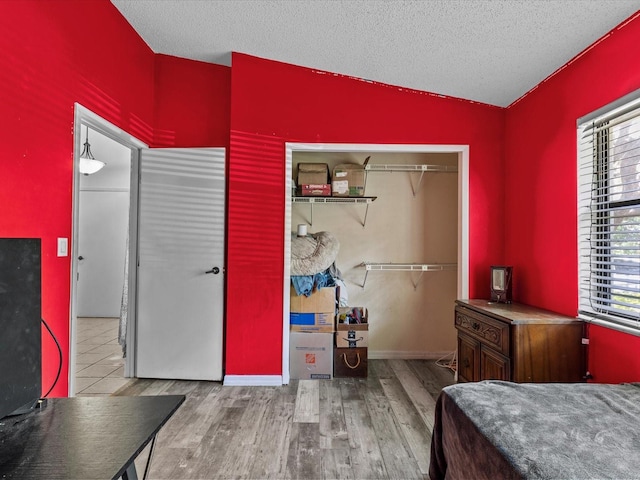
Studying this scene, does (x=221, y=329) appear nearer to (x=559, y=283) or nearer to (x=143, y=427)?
(x=143, y=427)

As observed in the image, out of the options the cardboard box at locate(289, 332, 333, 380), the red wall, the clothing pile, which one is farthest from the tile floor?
the clothing pile

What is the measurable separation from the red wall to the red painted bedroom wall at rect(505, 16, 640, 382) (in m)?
3.15

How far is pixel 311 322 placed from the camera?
335 cm

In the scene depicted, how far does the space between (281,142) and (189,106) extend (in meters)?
1.01

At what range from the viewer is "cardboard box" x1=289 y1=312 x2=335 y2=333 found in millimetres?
3340

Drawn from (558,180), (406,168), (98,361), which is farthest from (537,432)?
(98,361)

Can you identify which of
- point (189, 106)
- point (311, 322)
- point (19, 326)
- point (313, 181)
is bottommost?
point (311, 322)

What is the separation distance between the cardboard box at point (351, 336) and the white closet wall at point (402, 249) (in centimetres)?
62

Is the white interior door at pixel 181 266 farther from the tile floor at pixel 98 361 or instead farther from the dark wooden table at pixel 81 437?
the dark wooden table at pixel 81 437

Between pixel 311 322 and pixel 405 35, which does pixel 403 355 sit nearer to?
pixel 311 322

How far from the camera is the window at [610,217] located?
196cm

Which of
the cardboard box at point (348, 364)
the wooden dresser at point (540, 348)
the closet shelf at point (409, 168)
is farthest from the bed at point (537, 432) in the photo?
the closet shelf at point (409, 168)

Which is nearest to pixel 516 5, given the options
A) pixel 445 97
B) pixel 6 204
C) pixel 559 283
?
pixel 445 97

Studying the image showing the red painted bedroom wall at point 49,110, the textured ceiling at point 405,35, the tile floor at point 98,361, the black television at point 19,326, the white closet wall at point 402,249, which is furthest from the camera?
the white closet wall at point 402,249
